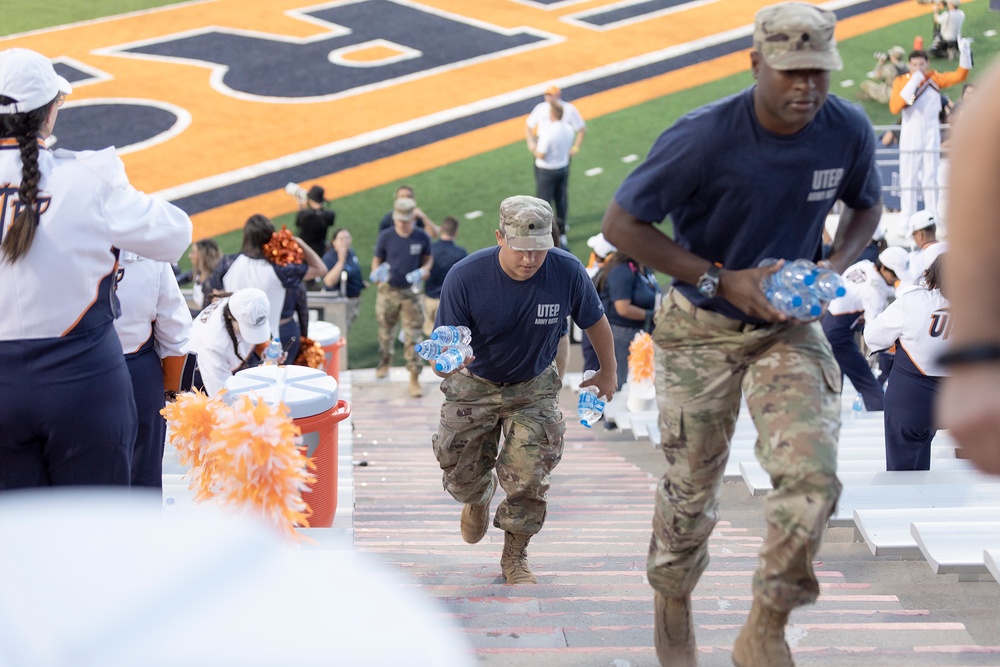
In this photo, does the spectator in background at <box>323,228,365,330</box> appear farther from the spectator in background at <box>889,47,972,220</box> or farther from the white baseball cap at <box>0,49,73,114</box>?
the white baseball cap at <box>0,49,73,114</box>

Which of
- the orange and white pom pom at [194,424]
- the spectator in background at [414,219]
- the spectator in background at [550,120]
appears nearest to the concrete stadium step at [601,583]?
the orange and white pom pom at [194,424]

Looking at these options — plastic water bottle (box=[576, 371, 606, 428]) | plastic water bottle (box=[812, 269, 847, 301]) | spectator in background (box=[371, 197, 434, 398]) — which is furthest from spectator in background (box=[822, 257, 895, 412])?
plastic water bottle (box=[812, 269, 847, 301])

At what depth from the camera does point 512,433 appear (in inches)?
231

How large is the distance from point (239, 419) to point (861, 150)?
2.60 meters

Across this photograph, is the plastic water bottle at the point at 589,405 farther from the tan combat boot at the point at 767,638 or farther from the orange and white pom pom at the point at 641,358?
the orange and white pom pom at the point at 641,358

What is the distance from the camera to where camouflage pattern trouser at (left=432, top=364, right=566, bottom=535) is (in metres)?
5.83

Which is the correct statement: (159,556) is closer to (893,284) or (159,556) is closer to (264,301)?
(264,301)

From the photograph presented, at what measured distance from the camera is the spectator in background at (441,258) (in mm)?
12680

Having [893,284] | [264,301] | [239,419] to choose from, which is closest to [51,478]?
[239,419]

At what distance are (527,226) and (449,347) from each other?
65 centimetres

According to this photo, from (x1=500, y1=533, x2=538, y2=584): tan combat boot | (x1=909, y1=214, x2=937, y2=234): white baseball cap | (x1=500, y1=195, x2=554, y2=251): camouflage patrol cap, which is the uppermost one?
(x1=500, y1=195, x2=554, y2=251): camouflage patrol cap

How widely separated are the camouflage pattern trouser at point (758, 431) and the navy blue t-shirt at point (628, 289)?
6.27 m

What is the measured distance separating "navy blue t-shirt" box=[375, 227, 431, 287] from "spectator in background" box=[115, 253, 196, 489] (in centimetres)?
724

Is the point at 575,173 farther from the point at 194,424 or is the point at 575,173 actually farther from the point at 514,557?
the point at 194,424
